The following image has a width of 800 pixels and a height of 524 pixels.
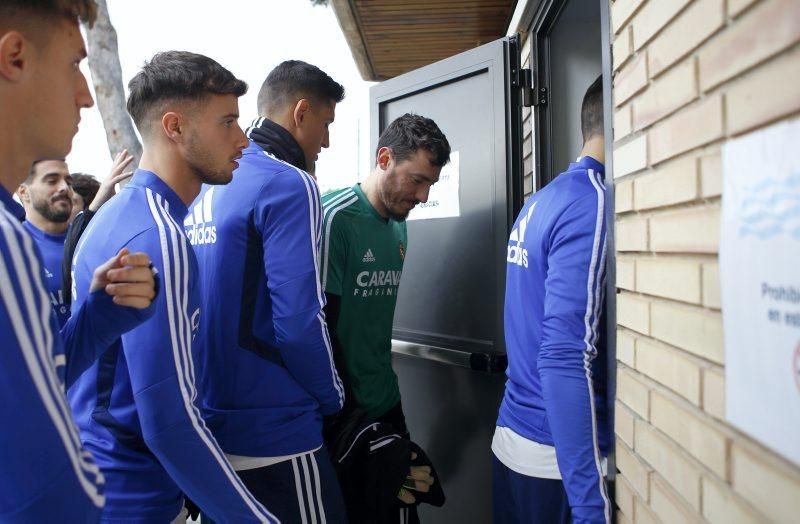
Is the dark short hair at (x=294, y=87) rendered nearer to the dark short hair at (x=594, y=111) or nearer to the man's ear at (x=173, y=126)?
the man's ear at (x=173, y=126)

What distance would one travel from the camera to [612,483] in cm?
163

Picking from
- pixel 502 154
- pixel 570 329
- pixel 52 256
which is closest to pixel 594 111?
pixel 570 329

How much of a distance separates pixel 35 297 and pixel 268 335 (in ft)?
3.72

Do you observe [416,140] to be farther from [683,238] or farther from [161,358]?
[683,238]

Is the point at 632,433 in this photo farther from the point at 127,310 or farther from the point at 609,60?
the point at 127,310

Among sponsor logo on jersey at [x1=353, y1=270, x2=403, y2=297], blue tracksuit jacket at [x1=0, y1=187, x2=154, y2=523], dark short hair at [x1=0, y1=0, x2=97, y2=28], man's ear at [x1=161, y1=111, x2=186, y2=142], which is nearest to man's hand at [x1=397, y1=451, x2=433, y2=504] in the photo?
sponsor logo on jersey at [x1=353, y1=270, x2=403, y2=297]

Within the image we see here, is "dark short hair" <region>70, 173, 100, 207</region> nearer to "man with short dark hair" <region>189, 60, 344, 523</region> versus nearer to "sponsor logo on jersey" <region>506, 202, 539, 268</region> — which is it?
"man with short dark hair" <region>189, 60, 344, 523</region>

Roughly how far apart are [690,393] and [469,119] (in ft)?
7.28

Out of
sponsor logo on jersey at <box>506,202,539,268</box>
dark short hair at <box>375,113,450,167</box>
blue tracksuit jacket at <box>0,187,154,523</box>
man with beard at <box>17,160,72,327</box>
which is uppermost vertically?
dark short hair at <box>375,113,450,167</box>

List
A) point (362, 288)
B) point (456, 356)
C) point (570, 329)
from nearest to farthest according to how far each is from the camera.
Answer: point (570, 329) → point (362, 288) → point (456, 356)

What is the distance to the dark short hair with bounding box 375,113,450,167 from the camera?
111 inches

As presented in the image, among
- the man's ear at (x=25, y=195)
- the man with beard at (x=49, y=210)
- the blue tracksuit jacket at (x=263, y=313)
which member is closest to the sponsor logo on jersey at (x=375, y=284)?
the blue tracksuit jacket at (x=263, y=313)

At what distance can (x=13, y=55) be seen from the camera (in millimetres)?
1000

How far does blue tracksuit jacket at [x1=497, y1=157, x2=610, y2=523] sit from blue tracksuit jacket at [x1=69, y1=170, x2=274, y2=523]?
81 centimetres
